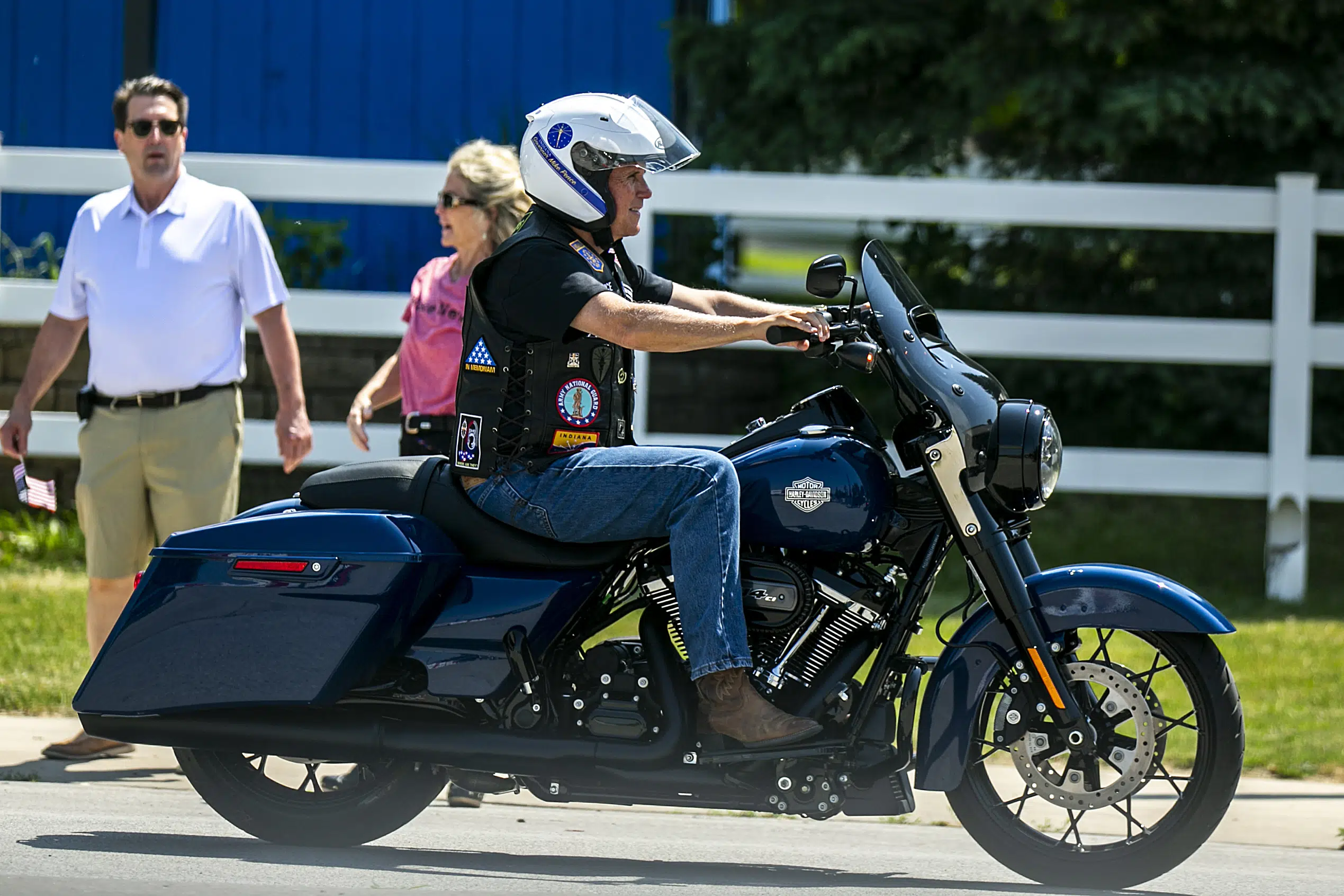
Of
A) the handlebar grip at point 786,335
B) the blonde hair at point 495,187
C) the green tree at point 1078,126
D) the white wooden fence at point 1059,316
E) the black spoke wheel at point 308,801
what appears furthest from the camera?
the green tree at point 1078,126

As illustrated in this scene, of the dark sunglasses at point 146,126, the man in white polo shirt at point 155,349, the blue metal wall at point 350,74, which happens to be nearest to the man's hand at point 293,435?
the man in white polo shirt at point 155,349

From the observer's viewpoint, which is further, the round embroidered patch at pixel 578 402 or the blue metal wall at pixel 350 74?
the blue metal wall at pixel 350 74

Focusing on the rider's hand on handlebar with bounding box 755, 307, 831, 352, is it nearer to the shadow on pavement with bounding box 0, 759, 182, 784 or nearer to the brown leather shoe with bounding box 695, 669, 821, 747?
the brown leather shoe with bounding box 695, 669, 821, 747

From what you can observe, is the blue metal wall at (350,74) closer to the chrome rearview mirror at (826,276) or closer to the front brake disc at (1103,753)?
the chrome rearview mirror at (826,276)

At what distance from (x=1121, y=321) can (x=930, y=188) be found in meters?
1.10

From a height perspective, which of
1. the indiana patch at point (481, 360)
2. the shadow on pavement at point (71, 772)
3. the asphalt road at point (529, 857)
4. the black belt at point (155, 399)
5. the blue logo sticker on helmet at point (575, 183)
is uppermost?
the blue logo sticker on helmet at point (575, 183)

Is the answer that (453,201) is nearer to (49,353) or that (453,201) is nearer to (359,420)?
(359,420)

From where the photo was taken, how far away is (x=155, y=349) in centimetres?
610

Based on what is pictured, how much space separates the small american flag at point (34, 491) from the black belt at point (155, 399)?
37 cm

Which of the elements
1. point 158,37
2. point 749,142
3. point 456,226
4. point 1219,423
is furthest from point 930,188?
point 158,37

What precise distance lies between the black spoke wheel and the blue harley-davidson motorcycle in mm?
134

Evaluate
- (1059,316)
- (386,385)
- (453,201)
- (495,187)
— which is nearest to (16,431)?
(386,385)

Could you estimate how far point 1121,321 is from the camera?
8.81 meters

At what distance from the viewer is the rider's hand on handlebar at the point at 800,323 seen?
4.39 m
